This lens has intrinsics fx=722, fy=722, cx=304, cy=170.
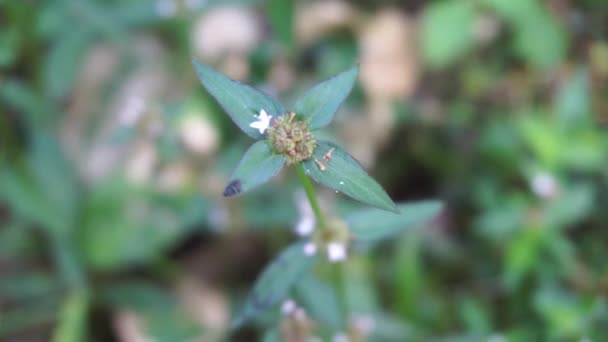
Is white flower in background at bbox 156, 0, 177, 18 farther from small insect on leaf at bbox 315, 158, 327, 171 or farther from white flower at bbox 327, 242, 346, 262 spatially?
small insect on leaf at bbox 315, 158, 327, 171

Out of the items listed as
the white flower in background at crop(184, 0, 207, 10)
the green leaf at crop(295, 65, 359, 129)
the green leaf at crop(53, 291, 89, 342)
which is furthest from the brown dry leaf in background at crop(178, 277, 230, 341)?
the green leaf at crop(295, 65, 359, 129)

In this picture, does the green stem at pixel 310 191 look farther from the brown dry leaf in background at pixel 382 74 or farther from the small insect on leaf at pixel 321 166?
the brown dry leaf in background at pixel 382 74

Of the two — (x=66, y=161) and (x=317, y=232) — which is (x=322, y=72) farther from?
(x=317, y=232)

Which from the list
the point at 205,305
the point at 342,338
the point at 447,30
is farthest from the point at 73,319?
the point at 447,30

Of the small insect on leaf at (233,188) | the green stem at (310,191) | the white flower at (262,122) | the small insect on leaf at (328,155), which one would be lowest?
the small insect on leaf at (233,188)

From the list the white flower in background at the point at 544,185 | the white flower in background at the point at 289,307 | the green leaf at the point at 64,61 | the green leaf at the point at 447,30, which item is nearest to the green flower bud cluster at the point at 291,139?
the white flower in background at the point at 289,307

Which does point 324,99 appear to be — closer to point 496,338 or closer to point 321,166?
point 321,166

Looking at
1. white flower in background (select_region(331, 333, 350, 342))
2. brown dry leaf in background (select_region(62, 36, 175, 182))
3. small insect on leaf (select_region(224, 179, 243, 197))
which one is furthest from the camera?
brown dry leaf in background (select_region(62, 36, 175, 182))
